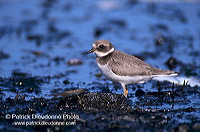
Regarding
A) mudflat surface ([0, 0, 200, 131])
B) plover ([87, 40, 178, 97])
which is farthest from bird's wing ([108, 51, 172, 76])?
mudflat surface ([0, 0, 200, 131])

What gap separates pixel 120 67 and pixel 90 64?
355cm

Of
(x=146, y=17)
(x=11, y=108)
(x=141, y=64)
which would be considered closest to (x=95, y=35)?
(x=146, y=17)

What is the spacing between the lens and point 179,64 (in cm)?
1050

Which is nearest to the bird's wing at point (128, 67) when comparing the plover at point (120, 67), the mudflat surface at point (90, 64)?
the plover at point (120, 67)

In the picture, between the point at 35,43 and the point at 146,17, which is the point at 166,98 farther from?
the point at 146,17

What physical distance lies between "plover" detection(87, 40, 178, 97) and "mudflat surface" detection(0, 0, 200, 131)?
1.35 feet

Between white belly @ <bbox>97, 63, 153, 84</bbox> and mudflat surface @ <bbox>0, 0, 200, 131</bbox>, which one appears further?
white belly @ <bbox>97, 63, 153, 84</bbox>

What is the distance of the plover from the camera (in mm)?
7359

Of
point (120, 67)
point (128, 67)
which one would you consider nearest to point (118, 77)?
point (120, 67)

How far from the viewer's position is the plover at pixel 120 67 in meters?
7.36

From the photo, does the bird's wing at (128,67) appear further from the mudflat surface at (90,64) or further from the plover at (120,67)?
the mudflat surface at (90,64)

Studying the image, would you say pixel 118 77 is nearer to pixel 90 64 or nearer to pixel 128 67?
pixel 128 67

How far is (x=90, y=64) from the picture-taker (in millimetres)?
10867

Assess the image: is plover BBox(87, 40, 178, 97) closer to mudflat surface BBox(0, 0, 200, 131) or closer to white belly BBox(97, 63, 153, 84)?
white belly BBox(97, 63, 153, 84)
